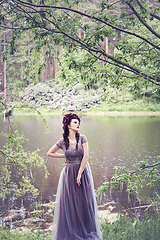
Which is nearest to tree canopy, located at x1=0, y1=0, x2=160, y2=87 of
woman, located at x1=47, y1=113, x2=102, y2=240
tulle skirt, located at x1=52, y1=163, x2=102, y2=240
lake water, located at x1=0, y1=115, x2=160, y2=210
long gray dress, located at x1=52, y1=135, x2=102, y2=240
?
woman, located at x1=47, y1=113, x2=102, y2=240

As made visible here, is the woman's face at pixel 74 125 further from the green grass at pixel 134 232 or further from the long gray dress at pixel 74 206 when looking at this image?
the green grass at pixel 134 232

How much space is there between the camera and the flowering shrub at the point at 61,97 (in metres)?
24.9

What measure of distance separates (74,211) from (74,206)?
56mm

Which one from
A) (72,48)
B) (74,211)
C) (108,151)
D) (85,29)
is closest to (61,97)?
(108,151)

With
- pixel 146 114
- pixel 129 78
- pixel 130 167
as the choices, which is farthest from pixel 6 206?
pixel 146 114

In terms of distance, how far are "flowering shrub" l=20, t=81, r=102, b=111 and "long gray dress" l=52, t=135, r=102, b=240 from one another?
21.8 m

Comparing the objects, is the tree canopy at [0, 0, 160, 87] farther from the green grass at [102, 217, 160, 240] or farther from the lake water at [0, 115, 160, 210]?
the lake water at [0, 115, 160, 210]

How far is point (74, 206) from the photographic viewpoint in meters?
2.71

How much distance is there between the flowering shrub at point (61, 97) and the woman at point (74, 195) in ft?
71.4

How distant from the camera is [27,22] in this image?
10.1 ft

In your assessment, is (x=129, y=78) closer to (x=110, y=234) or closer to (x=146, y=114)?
(x=110, y=234)

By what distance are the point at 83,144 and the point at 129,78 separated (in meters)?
1.40

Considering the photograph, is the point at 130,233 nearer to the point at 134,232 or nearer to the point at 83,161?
the point at 134,232

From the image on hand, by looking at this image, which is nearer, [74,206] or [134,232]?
[74,206]
